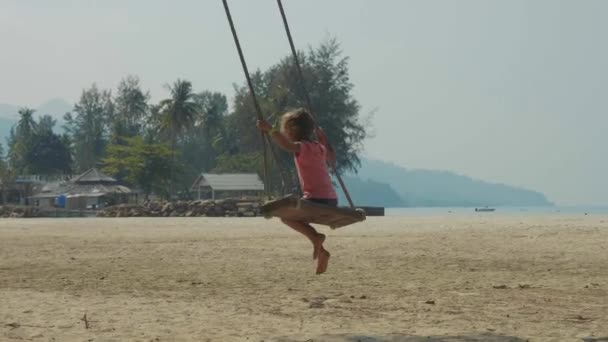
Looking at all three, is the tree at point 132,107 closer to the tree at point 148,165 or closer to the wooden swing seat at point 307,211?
the tree at point 148,165

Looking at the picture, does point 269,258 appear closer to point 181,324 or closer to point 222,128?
point 181,324

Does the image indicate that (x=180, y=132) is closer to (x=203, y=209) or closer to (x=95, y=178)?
(x=95, y=178)

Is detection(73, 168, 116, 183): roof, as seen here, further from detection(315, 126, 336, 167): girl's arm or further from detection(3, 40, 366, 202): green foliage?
detection(315, 126, 336, 167): girl's arm

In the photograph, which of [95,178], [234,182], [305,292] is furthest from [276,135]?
[95,178]

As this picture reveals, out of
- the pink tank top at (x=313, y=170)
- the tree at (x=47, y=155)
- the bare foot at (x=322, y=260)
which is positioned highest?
the tree at (x=47, y=155)

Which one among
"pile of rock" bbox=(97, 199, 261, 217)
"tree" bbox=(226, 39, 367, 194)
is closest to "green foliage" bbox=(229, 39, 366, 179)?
"tree" bbox=(226, 39, 367, 194)

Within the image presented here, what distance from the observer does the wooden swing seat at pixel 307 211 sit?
352 inches

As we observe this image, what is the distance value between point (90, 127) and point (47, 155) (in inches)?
495

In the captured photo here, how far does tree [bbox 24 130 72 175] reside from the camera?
124 m

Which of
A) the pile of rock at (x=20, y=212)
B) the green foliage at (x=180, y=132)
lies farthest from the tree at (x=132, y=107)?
the pile of rock at (x=20, y=212)

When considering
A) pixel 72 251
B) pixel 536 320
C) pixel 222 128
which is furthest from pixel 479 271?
pixel 222 128

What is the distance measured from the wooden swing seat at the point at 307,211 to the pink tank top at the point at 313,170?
0.74 ft

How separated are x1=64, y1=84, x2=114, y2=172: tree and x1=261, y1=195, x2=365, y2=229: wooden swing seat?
12671 centimetres

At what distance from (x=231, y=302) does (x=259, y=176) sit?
83626 millimetres
